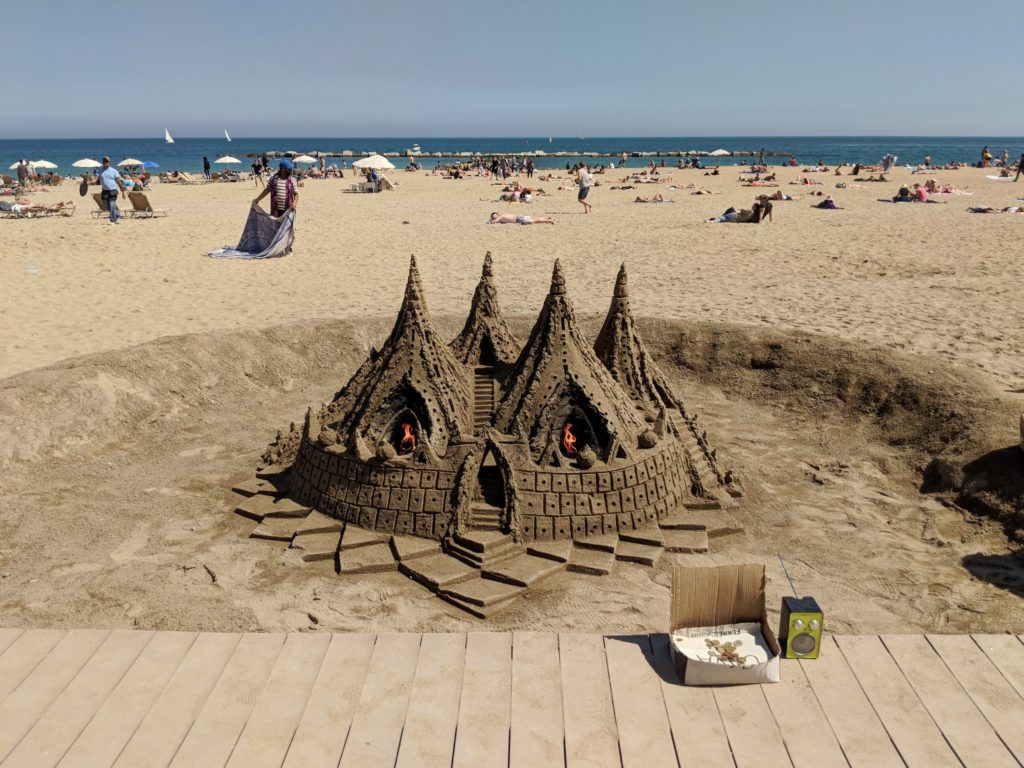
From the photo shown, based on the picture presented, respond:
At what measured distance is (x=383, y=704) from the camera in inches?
179

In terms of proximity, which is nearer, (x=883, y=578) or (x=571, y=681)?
(x=571, y=681)

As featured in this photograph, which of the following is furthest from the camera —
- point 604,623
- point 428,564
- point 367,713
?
point 428,564

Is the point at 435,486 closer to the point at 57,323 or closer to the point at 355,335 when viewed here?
the point at 355,335

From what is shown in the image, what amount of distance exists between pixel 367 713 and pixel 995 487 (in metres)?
7.16

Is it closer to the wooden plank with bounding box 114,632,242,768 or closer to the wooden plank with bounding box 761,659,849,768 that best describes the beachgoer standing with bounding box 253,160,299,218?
the wooden plank with bounding box 114,632,242,768

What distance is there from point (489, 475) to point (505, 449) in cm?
40

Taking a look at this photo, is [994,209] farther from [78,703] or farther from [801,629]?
[78,703]

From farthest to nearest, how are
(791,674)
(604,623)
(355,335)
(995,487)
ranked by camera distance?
1. (355,335)
2. (995,487)
3. (604,623)
4. (791,674)

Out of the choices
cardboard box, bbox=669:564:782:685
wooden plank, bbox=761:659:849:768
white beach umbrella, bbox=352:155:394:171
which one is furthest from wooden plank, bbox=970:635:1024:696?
white beach umbrella, bbox=352:155:394:171

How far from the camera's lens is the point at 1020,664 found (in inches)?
194

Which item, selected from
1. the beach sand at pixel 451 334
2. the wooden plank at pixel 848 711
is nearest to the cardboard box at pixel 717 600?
the wooden plank at pixel 848 711

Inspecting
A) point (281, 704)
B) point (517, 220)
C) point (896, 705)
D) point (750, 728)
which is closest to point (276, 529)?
point (281, 704)

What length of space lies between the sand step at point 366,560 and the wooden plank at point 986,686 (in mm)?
4398

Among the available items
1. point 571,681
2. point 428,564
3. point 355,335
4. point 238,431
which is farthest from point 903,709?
point 355,335
